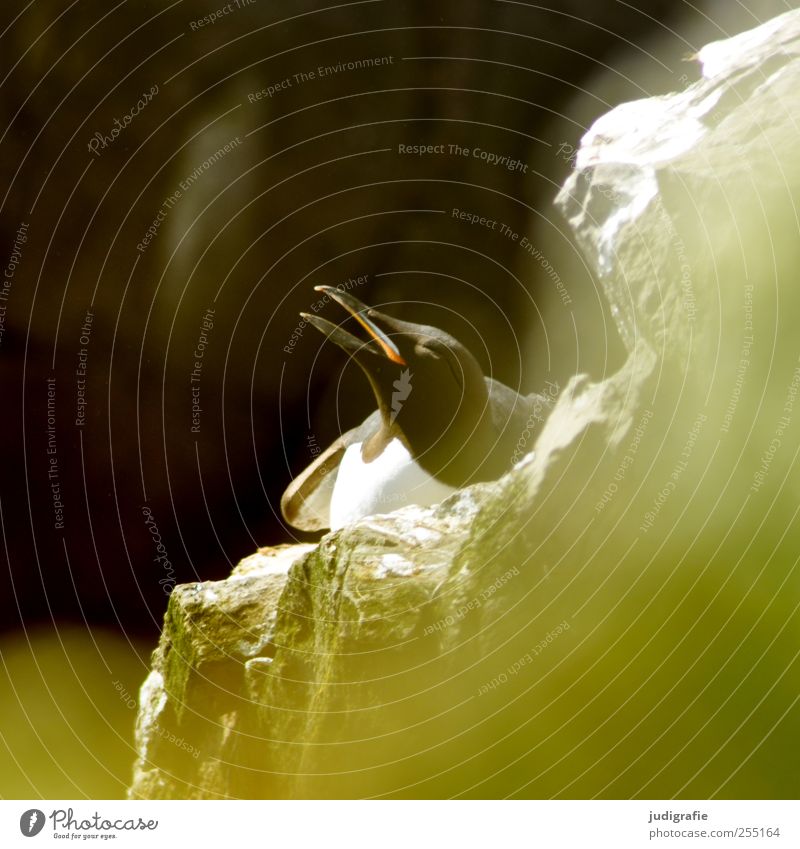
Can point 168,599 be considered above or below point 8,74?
below

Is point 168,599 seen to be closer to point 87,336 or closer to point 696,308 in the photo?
point 87,336

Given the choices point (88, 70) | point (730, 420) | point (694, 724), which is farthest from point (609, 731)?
point (88, 70)
